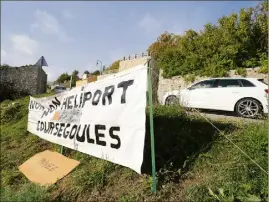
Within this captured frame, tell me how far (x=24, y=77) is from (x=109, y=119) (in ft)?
76.1

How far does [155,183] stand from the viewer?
462 cm

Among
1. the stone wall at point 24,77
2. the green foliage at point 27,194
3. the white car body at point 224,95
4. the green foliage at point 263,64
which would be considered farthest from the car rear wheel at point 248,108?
the stone wall at point 24,77

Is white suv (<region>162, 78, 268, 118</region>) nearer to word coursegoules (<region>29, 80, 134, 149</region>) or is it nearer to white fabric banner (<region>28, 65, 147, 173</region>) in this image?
word coursegoules (<region>29, 80, 134, 149</region>)

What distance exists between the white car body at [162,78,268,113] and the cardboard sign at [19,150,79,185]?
14.7 ft

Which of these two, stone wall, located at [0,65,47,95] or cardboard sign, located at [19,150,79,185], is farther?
stone wall, located at [0,65,47,95]

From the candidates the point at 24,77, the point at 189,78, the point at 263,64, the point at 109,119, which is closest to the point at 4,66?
the point at 24,77

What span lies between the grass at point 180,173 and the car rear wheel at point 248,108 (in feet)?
12.2

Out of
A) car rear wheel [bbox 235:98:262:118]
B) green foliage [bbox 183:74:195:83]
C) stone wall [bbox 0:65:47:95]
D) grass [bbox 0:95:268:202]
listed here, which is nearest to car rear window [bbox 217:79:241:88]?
car rear wheel [bbox 235:98:262:118]

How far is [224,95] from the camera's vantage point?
10.7m

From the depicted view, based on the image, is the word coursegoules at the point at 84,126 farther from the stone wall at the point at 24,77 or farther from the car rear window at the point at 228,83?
the stone wall at the point at 24,77

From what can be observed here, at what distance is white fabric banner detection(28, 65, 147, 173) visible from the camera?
455 centimetres

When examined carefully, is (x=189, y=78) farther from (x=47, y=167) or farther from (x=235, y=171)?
(x=235, y=171)

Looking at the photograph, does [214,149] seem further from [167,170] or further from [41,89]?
[41,89]

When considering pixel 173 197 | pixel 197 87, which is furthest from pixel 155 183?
pixel 197 87
